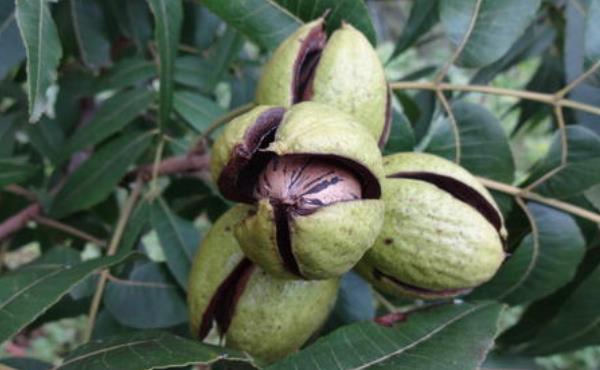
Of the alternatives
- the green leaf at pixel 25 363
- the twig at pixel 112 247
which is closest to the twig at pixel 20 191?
the twig at pixel 112 247

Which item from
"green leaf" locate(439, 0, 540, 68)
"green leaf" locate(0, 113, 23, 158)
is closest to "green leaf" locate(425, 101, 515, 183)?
"green leaf" locate(439, 0, 540, 68)

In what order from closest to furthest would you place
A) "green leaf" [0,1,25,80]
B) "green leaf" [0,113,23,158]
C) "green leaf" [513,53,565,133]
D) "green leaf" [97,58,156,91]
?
"green leaf" [0,1,25,80] → "green leaf" [97,58,156,91] → "green leaf" [0,113,23,158] → "green leaf" [513,53,565,133]

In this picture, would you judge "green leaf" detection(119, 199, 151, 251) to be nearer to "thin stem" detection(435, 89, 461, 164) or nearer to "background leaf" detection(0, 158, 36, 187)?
"background leaf" detection(0, 158, 36, 187)

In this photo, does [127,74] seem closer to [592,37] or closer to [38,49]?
[38,49]

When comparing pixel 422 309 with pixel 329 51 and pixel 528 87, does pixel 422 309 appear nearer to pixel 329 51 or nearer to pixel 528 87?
pixel 329 51

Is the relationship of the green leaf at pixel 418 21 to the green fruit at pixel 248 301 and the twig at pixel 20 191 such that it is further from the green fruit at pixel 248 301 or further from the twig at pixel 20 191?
the twig at pixel 20 191
